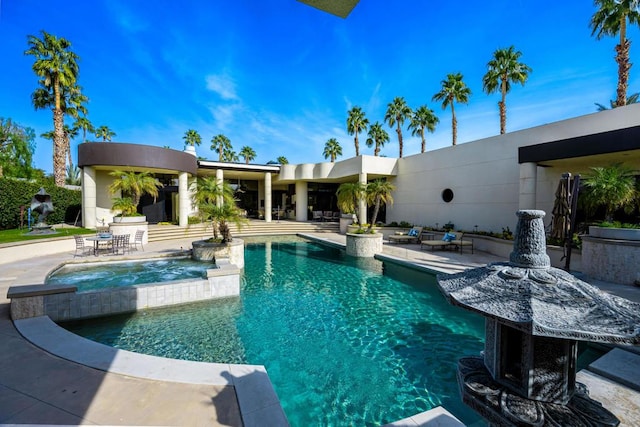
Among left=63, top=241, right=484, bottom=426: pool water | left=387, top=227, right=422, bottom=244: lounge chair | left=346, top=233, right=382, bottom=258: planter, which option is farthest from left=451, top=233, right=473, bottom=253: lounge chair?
left=63, top=241, right=484, bottom=426: pool water

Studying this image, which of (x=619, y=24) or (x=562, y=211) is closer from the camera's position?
(x=562, y=211)

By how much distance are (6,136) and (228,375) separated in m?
36.5

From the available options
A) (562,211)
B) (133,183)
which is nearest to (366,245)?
(562,211)

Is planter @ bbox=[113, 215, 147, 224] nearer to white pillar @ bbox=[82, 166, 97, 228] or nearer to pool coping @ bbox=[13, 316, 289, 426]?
white pillar @ bbox=[82, 166, 97, 228]

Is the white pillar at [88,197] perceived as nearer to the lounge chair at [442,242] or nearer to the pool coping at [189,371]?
the pool coping at [189,371]

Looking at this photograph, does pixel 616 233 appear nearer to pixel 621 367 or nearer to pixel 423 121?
pixel 621 367

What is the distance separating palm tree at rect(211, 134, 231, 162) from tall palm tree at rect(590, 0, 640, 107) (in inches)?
1691

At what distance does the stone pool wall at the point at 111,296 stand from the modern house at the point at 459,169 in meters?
7.23

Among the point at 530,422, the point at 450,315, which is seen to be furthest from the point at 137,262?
the point at 530,422

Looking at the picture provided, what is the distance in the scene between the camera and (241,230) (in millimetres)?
18531

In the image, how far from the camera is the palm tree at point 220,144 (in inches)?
1753

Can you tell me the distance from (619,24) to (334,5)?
19.4 metres

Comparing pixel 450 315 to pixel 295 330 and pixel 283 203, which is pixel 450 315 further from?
pixel 283 203

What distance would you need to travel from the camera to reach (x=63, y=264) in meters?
9.13
